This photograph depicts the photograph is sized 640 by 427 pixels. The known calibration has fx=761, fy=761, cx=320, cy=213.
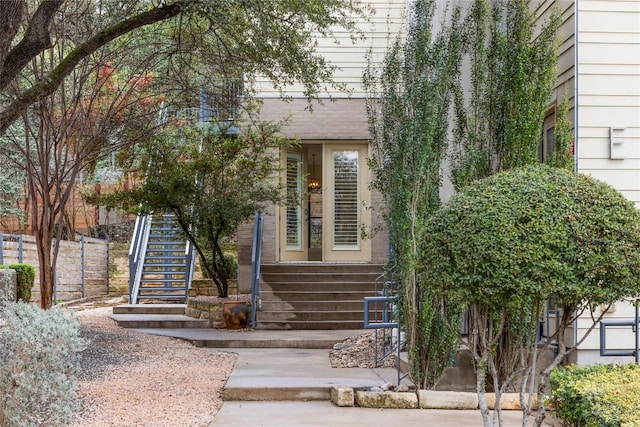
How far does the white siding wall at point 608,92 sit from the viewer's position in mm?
7918

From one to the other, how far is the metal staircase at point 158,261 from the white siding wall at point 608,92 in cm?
874

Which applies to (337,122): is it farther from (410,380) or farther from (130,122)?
(410,380)

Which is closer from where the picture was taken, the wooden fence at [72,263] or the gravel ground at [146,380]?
the gravel ground at [146,380]

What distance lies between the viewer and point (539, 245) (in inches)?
176

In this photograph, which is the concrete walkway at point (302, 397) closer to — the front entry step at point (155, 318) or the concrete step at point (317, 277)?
the front entry step at point (155, 318)

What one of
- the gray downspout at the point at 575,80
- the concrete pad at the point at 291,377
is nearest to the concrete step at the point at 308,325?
the concrete pad at the point at 291,377

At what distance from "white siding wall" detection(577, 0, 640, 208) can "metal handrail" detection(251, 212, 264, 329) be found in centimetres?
665

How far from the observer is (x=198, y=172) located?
1334 centimetres

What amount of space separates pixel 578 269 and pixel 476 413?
3.10 metres

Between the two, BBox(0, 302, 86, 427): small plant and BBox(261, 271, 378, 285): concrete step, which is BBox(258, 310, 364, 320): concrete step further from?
BBox(0, 302, 86, 427): small plant

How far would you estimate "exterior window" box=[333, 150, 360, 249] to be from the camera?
53.1 ft

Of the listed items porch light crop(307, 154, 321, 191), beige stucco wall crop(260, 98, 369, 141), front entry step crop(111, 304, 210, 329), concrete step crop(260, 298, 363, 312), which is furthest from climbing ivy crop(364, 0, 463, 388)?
porch light crop(307, 154, 321, 191)

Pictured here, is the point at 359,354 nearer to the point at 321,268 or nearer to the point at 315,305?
the point at 315,305

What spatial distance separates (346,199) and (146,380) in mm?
8307
